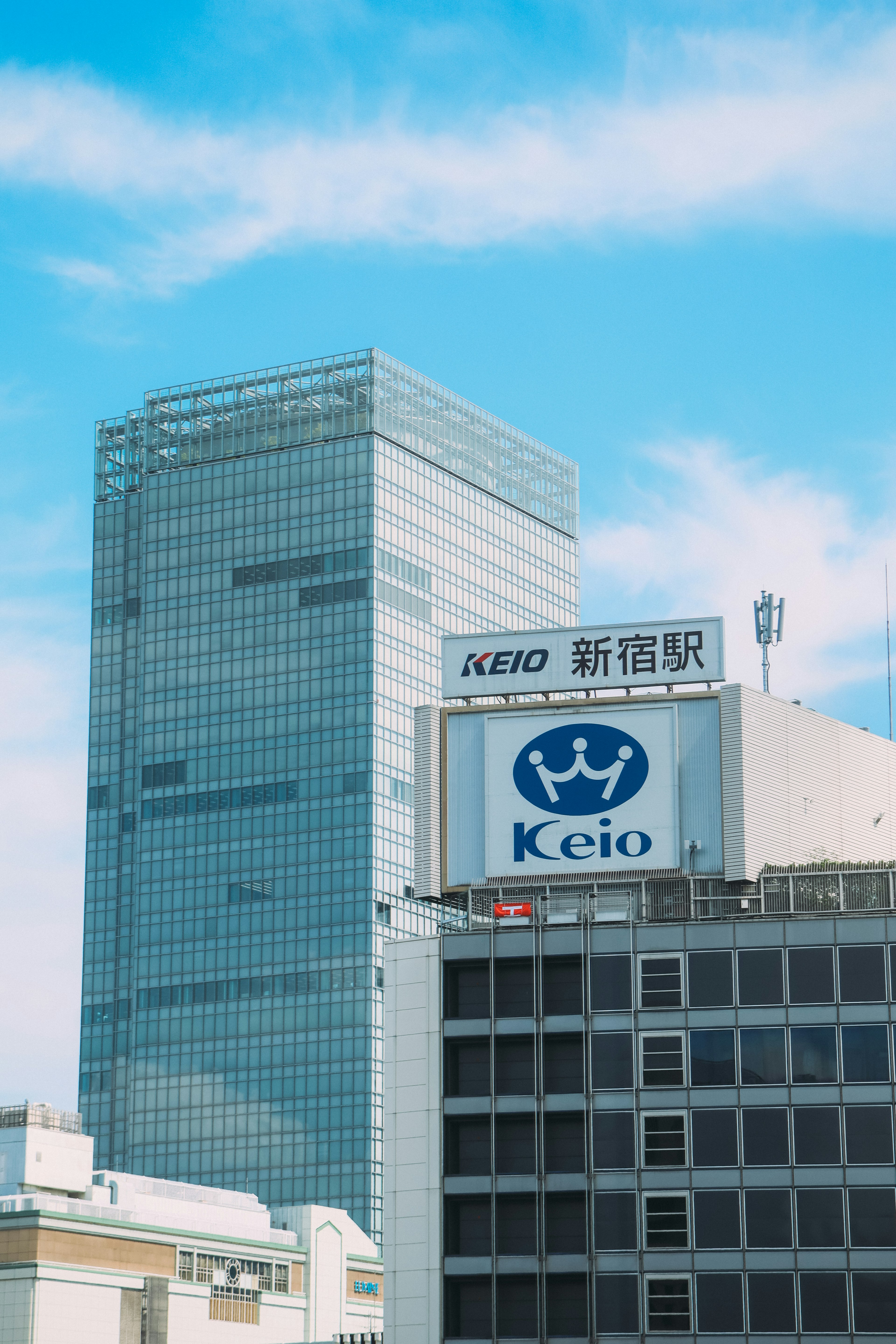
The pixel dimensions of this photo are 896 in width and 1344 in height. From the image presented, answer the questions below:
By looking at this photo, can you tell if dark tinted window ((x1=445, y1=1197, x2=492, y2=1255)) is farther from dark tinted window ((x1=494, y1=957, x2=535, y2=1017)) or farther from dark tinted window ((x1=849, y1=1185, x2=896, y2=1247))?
dark tinted window ((x1=849, y1=1185, x2=896, y2=1247))

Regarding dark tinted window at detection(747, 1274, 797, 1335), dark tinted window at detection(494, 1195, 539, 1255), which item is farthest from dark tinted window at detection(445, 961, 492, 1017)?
dark tinted window at detection(747, 1274, 797, 1335)

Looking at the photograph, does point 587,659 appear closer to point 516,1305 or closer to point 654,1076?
point 654,1076

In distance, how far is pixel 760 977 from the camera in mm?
102000

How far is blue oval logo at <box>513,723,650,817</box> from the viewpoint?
112 metres

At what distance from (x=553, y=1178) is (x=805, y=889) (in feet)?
59.6

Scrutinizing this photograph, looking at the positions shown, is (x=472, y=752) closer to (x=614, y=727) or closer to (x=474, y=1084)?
(x=614, y=727)

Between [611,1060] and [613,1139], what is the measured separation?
3611 millimetres

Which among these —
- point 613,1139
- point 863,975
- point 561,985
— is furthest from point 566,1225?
point 863,975

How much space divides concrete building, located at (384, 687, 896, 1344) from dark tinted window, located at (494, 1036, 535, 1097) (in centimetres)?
11

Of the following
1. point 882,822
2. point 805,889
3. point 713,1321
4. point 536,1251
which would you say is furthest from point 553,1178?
point 882,822

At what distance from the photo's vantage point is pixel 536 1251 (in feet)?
335

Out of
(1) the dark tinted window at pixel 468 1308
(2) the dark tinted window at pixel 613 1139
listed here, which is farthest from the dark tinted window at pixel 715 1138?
(1) the dark tinted window at pixel 468 1308

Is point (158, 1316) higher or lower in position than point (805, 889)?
lower

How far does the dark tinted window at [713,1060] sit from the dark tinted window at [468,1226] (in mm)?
11587
